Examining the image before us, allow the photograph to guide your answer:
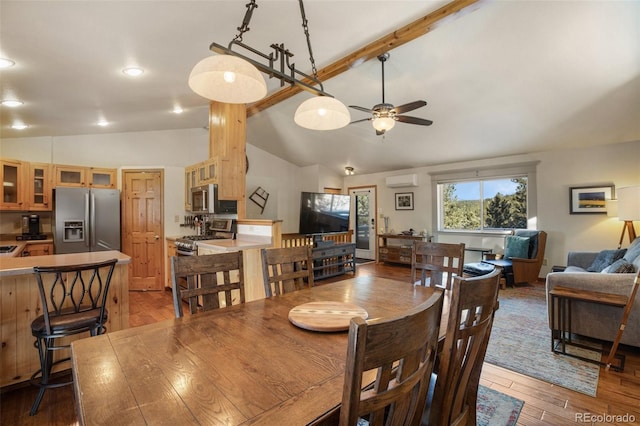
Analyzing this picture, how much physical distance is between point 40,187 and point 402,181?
6.73 m

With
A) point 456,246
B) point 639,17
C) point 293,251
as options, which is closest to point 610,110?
point 639,17

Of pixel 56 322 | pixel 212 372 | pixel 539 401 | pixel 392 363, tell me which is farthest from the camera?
pixel 539 401

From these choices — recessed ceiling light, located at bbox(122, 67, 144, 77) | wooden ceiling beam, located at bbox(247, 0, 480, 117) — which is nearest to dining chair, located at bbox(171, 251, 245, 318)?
recessed ceiling light, located at bbox(122, 67, 144, 77)

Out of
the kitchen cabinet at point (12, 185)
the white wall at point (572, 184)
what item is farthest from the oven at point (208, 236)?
the white wall at point (572, 184)

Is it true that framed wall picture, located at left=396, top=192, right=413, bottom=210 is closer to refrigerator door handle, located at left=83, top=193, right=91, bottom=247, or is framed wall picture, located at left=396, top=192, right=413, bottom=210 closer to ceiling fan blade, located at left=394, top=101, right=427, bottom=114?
ceiling fan blade, located at left=394, top=101, right=427, bottom=114

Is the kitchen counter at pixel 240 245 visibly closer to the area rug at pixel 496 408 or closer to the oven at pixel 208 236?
the oven at pixel 208 236

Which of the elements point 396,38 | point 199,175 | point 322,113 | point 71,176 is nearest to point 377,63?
point 396,38

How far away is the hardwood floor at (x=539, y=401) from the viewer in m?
1.82

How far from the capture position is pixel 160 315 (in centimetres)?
366

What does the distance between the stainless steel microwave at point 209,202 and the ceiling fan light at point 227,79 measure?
268 cm

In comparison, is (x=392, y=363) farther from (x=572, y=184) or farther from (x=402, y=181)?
(x=402, y=181)

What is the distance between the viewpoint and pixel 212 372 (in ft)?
3.12

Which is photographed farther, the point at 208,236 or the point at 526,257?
the point at 526,257

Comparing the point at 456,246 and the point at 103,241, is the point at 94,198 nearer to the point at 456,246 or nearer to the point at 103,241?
the point at 103,241
